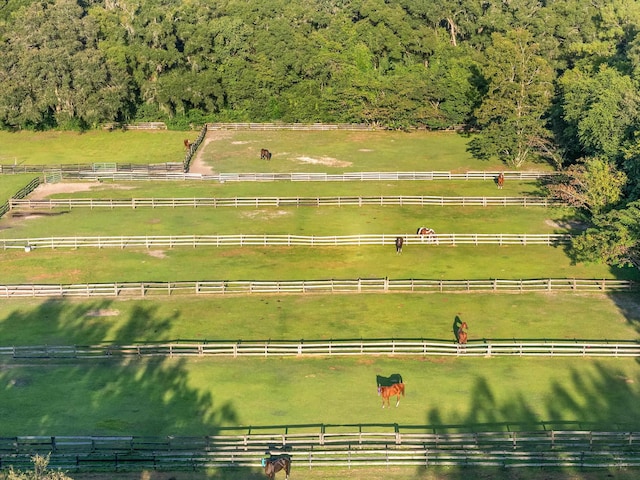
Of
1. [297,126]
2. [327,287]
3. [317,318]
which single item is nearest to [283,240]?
[327,287]

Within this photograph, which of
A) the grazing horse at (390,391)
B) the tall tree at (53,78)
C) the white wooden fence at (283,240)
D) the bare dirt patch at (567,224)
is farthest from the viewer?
the tall tree at (53,78)

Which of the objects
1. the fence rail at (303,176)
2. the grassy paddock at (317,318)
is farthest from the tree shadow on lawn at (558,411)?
the fence rail at (303,176)

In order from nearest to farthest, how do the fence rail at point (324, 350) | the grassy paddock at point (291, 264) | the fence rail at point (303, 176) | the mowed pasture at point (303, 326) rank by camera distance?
the mowed pasture at point (303, 326), the fence rail at point (324, 350), the grassy paddock at point (291, 264), the fence rail at point (303, 176)

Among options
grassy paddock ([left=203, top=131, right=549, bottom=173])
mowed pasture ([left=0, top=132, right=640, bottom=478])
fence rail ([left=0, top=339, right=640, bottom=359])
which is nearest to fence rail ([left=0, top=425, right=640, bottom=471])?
mowed pasture ([left=0, top=132, right=640, bottom=478])

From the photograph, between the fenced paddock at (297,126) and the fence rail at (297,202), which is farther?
the fenced paddock at (297,126)

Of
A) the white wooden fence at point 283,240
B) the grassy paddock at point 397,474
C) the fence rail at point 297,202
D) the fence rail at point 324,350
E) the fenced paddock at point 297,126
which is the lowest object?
the grassy paddock at point 397,474

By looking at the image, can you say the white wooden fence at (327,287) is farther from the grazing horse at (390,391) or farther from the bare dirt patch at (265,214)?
the bare dirt patch at (265,214)

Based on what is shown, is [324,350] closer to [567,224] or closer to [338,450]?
[338,450]

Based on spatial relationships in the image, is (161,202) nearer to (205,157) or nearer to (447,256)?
(205,157)
